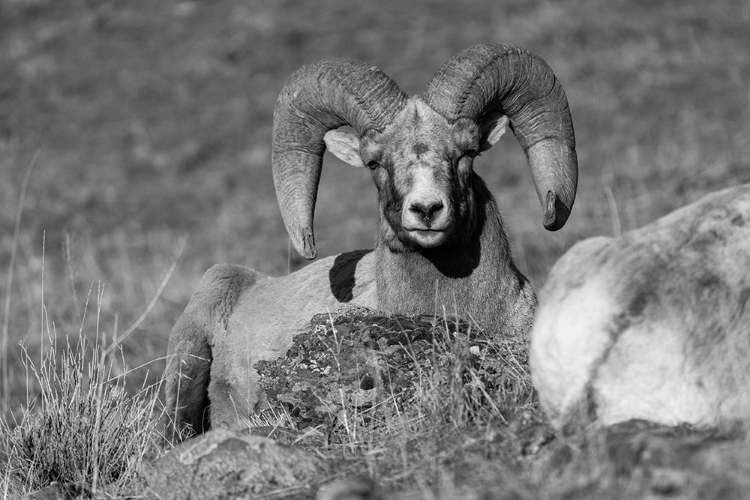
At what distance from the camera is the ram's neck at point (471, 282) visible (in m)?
7.42

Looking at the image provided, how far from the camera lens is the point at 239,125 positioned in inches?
1094

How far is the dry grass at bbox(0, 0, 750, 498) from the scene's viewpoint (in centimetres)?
1566

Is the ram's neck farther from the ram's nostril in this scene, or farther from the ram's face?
the ram's nostril

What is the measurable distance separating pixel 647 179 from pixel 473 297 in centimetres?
1098

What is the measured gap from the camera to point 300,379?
20.5 ft

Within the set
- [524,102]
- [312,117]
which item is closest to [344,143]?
[312,117]

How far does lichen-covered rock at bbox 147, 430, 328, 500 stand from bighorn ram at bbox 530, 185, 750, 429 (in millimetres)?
1122

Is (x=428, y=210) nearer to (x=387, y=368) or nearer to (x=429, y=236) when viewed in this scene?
(x=429, y=236)

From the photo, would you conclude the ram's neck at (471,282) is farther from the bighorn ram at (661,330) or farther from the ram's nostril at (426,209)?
the bighorn ram at (661,330)

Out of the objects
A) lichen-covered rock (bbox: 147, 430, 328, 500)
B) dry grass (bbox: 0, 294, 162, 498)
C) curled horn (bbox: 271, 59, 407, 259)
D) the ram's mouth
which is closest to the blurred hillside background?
curled horn (bbox: 271, 59, 407, 259)

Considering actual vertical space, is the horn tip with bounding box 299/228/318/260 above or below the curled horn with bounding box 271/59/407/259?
below

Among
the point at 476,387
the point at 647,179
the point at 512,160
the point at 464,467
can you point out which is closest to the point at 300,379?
the point at 476,387

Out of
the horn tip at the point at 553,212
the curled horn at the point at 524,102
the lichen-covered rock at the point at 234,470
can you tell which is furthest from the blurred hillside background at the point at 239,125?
the lichen-covered rock at the point at 234,470

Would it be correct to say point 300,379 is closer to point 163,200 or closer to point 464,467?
point 464,467
